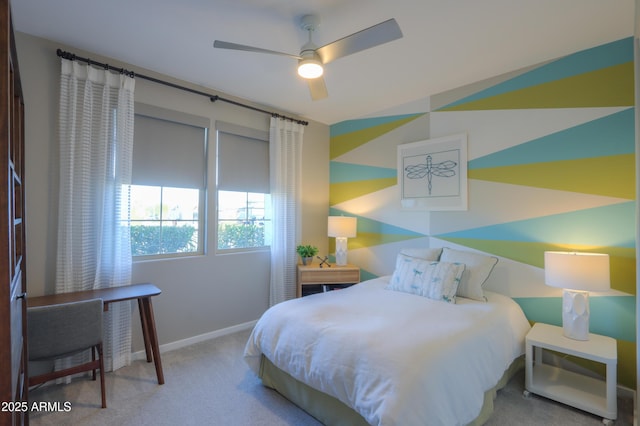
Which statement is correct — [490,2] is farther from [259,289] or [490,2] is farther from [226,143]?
[259,289]

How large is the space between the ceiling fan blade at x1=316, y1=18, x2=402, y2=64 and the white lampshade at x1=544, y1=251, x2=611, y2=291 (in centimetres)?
190

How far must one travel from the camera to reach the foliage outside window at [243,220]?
138 inches

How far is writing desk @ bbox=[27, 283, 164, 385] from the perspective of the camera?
222 cm

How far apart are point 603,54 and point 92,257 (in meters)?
4.39

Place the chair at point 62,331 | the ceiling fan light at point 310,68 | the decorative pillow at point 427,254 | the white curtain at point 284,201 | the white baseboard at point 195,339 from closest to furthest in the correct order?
the chair at point 62,331 < the ceiling fan light at point 310,68 < the white baseboard at point 195,339 < the decorative pillow at point 427,254 < the white curtain at point 284,201

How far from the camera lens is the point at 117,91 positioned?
2.70 m

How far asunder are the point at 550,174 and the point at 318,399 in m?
2.58

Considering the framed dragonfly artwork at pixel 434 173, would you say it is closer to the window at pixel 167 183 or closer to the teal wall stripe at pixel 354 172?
the teal wall stripe at pixel 354 172

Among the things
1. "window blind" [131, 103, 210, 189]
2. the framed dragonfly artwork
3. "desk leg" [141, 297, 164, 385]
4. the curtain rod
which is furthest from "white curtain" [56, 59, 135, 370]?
the framed dragonfly artwork

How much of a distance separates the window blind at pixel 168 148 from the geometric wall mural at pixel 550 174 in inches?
94.0

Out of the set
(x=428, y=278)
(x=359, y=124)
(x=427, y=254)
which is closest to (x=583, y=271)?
(x=428, y=278)

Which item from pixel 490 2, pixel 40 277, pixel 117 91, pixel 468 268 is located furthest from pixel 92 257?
pixel 490 2

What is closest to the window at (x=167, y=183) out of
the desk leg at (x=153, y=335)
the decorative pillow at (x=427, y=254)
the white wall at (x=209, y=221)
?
the white wall at (x=209, y=221)

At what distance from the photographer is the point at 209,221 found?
334 centimetres
